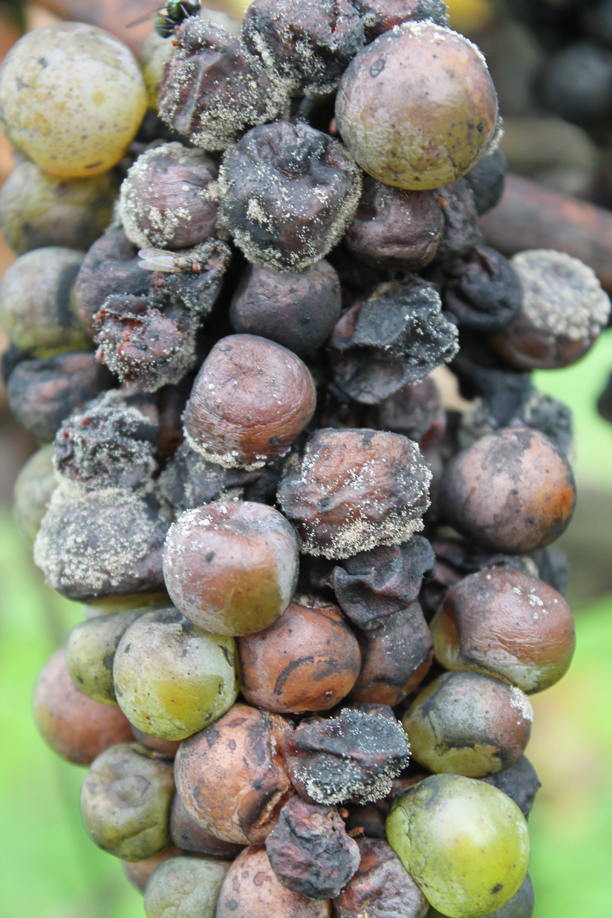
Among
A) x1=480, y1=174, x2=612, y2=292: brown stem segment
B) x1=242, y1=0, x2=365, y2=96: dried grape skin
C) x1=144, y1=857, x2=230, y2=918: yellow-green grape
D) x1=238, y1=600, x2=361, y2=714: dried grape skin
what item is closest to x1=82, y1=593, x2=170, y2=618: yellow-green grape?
x1=238, y1=600, x2=361, y2=714: dried grape skin

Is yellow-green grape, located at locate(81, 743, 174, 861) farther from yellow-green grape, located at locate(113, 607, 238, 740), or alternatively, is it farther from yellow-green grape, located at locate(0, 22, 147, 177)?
yellow-green grape, located at locate(0, 22, 147, 177)

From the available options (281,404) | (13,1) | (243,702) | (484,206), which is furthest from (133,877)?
(13,1)

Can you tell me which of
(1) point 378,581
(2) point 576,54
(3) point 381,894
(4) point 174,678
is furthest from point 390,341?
(2) point 576,54

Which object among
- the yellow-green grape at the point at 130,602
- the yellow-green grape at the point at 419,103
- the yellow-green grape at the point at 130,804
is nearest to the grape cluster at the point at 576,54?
the yellow-green grape at the point at 419,103

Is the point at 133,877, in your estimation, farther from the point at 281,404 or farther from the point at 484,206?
the point at 484,206

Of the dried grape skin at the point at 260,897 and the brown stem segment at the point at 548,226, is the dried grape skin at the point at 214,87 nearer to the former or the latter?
the brown stem segment at the point at 548,226

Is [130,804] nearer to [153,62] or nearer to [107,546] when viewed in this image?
[107,546]
